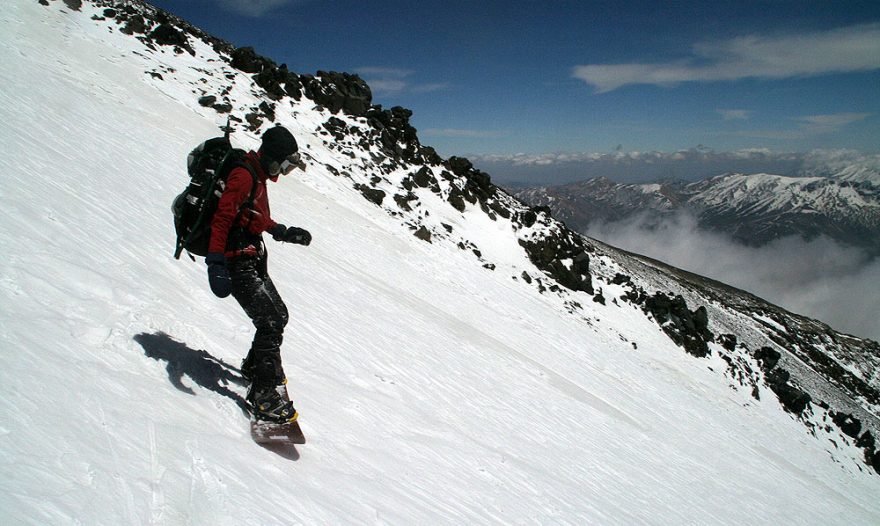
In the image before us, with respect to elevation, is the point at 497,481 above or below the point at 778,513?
above

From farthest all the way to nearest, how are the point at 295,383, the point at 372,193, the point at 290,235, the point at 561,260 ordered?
the point at 561,260 → the point at 372,193 → the point at 295,383 → the point at 290,235

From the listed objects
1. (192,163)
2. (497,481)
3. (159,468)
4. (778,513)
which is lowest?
(778,513)

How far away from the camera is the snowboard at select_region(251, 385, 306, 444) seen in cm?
422

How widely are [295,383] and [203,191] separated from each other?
3048mm

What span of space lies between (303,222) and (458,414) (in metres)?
13.1

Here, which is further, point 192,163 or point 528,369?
point 528,369

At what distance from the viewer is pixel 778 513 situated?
1366 centimetres

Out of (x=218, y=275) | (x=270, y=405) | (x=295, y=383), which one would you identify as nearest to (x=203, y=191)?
(x=218, y=275)

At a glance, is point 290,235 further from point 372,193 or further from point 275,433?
point 372,193

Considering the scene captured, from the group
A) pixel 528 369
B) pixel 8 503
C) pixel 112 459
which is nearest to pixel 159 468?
pixel 112 459

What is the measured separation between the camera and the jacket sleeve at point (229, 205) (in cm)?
375

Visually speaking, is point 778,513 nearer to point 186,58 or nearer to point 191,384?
point 191,384

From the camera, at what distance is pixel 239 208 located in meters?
3.95

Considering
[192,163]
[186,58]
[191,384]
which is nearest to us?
[192,163]
